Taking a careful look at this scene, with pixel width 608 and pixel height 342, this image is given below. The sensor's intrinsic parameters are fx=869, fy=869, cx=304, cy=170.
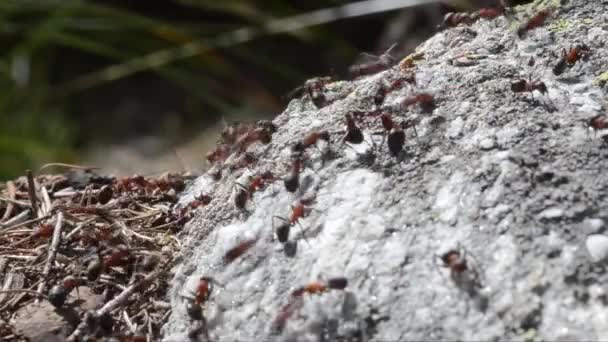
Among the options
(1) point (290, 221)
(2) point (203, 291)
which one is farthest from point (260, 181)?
(2) point (203, 291)

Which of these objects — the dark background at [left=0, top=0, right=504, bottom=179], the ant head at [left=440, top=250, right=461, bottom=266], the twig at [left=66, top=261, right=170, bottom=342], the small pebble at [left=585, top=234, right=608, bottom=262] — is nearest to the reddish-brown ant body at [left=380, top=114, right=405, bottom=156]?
the ant head at [left=440, top=250, right=461, bottom=266]

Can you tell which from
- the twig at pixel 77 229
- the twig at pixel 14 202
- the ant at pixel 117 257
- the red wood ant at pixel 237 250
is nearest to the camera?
the red wood ant at pixel 237 250

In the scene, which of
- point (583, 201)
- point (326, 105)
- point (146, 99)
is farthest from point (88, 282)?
point (146, 99)

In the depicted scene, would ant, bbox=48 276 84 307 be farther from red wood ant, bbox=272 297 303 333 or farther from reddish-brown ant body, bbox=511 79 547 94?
reddish-brown ant body, bbox=511 79 547 94

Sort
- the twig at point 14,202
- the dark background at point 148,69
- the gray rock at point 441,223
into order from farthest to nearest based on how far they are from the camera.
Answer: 1. the dark background at point 148,69
2. the twig at point 14,202
3. the gray rock at point 441,223


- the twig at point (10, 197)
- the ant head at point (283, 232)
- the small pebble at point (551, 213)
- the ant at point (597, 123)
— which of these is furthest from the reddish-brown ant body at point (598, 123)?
the twig at point (10, 197)

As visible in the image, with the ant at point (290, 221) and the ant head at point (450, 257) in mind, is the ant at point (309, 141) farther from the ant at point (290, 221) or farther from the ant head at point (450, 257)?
the ant head at point (450, 257)

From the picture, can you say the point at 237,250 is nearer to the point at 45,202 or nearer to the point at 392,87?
the point at 392,87
